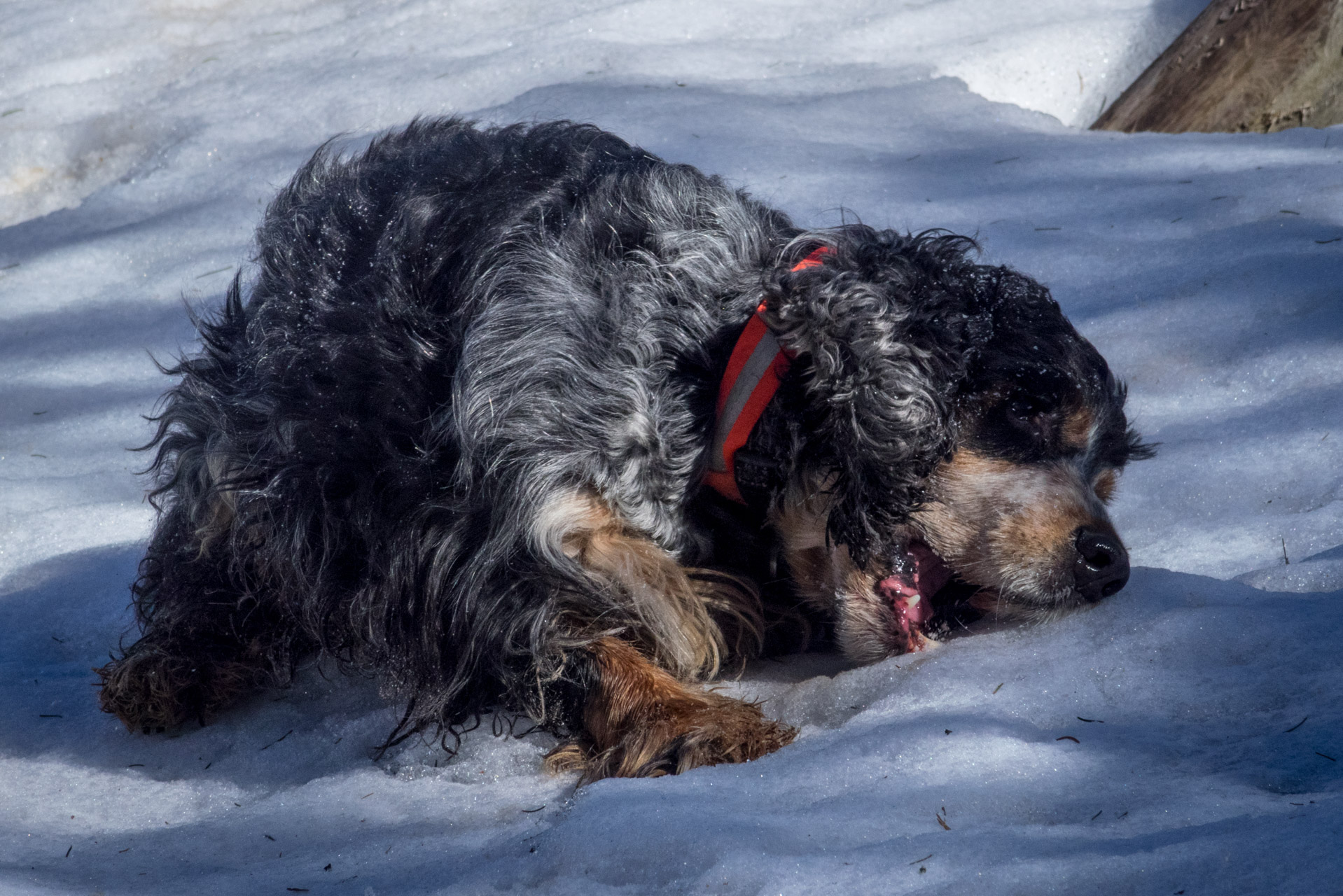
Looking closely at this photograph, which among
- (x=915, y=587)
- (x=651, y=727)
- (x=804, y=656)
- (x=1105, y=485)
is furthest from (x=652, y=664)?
(x=1105, y=485)

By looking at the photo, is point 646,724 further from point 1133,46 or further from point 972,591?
point 1133,46

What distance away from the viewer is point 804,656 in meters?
3.01

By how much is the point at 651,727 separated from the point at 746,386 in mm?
766

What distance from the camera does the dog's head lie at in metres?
2.53

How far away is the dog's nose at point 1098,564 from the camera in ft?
8.60

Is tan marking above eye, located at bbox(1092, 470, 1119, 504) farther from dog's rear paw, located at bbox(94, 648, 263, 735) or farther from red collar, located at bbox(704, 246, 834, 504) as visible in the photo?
dog's rear paw, located at bbox(94, 648, 263, 735)

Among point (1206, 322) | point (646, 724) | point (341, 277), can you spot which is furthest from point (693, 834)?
point (1206, 322)

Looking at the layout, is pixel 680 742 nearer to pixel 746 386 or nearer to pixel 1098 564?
pixel 746 386

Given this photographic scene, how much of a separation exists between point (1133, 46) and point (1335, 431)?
288cm

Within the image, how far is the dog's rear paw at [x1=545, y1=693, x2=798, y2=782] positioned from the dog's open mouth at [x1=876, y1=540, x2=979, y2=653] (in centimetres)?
41

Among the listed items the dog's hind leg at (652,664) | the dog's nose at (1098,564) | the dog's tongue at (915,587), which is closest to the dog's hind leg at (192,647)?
the dog's hind leg at (652,664)

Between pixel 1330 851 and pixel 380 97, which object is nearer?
pixel 1330 851

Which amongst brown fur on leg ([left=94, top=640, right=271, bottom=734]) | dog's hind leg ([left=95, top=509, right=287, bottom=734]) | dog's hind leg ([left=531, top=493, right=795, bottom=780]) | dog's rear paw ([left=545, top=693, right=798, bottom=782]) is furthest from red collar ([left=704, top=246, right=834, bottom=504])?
brown fur on leg ([left=94, top=640, right=271, bottom=734])

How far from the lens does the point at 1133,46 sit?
5.66 meters
